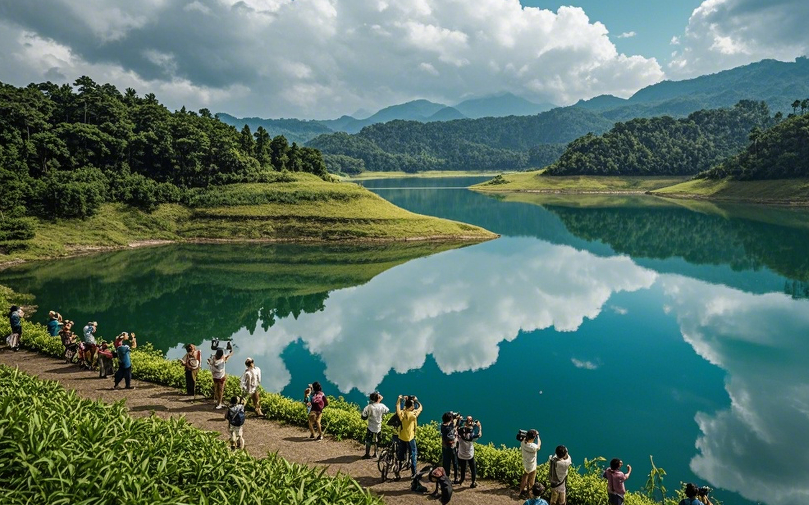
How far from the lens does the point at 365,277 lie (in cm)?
6041

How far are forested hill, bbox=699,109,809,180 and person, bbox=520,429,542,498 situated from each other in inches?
6052

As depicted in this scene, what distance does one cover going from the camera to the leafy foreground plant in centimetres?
810

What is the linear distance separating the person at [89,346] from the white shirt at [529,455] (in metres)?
20.0

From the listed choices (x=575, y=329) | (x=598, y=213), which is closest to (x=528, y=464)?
(x=575, y=329)

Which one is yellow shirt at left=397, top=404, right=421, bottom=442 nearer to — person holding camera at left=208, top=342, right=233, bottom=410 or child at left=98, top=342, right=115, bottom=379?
person holding camera at left=208, top=342, right=233, bottom=410

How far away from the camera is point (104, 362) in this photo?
22.0 m

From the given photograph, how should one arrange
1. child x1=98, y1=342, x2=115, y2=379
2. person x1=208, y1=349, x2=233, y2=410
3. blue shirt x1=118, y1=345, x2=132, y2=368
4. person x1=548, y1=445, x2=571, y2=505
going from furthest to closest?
1. child x1=98, y1=342, x2=115, y2=379
2. blue shirt x1=118, y1=345, x2=132, y2=368
3. person x1=208, y1=349, x2=233, y2=410
4. person x1=548, y1=445, x2=571, y2=505

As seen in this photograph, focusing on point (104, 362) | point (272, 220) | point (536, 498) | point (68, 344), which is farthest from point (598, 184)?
point (536, 498)

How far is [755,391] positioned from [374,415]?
80.7 ft

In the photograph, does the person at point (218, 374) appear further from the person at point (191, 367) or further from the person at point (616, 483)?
the person at point (616, 483)

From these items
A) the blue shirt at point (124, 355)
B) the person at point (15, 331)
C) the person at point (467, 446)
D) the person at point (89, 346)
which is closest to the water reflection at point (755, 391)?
the person at point (467, 446)

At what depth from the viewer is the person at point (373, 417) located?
1585cm

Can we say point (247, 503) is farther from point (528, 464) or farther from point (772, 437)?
point (772, 437)

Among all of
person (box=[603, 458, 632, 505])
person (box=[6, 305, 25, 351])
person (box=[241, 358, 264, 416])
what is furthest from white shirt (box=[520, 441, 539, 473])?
person (box=[6, 305, 25, 351])
